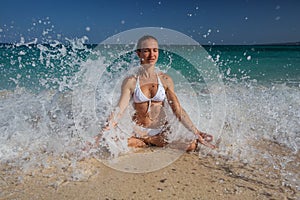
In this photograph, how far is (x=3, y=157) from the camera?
2.71 m

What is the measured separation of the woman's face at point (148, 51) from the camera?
3061 mm

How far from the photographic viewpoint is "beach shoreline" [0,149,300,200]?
211 centimetres

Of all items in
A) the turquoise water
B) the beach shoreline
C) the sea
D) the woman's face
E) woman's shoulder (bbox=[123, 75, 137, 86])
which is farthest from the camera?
the turquoise water

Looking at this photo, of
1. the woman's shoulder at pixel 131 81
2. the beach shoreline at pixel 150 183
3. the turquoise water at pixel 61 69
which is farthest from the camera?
the turquoise water at pixel 61 69

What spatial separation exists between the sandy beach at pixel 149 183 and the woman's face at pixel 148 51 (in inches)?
51.5

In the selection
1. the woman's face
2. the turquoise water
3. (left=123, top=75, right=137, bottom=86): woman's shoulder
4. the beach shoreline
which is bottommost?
the beach shoreline

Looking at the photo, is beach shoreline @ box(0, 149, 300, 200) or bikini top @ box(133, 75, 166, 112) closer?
beach shoreline @ box(0, 149, 300, 200)

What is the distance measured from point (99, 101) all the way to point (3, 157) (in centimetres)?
200

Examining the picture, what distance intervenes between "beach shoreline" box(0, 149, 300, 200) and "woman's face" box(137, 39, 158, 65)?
1.29 metres

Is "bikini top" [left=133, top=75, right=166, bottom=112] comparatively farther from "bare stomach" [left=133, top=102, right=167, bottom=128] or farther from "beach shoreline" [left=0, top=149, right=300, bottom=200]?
"beach shoreline" [left=0, top=149, right=300, bottom=200]

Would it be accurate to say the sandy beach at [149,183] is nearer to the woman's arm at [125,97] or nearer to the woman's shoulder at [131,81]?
the woman's arm at [125,97]

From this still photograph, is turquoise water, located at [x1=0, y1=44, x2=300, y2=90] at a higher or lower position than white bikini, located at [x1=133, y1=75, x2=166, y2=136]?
higher

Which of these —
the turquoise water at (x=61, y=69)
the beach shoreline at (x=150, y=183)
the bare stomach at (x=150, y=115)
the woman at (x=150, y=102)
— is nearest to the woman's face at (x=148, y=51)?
the woman at (x=150, y=102)

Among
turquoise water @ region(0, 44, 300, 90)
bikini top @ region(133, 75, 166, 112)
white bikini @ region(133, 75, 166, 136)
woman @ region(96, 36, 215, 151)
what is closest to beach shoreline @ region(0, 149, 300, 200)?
woman @ region(96, 36, 215, 151)
